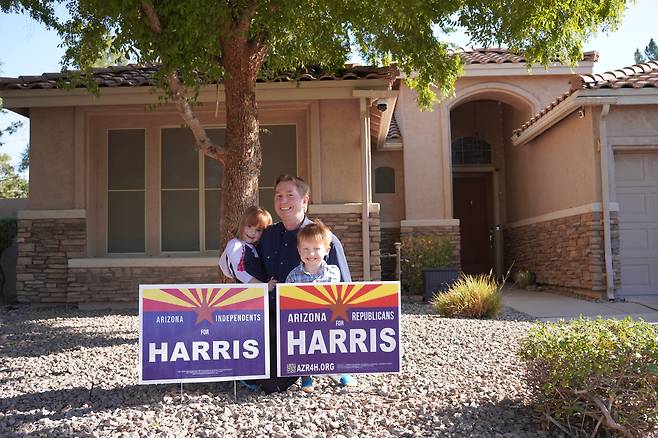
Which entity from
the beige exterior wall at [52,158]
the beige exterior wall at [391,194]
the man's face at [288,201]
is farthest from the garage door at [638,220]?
the beige exterior wall at [52,158]

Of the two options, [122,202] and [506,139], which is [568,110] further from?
[122,202]

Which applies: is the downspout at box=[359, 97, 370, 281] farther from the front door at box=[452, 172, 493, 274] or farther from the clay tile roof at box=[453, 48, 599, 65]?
the front door at box=[452, 172, 493, 274]

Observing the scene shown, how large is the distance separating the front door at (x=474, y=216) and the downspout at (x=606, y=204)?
243 inches

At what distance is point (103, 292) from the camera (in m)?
9.45

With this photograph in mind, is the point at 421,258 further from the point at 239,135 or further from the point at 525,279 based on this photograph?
A: the point at 239,135

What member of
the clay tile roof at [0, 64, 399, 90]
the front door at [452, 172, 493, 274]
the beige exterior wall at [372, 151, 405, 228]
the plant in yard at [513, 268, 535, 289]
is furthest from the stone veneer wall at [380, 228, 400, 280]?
the clay tile roof at [0, 64, 399, 90]

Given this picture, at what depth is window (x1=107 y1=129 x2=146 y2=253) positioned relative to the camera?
998 cm

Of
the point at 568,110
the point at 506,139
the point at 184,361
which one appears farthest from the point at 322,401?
the point at 506,139

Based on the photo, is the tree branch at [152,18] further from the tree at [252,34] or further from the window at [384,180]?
the window at [384,180]

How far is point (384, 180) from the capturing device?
13.8 m

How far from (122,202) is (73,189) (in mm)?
779

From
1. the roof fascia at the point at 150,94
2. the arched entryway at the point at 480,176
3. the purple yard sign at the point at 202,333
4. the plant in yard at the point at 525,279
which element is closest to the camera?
the purple yard sign at the point at 202,333

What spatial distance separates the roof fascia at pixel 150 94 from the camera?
30.5ft

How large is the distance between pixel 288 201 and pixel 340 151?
18.1ft
